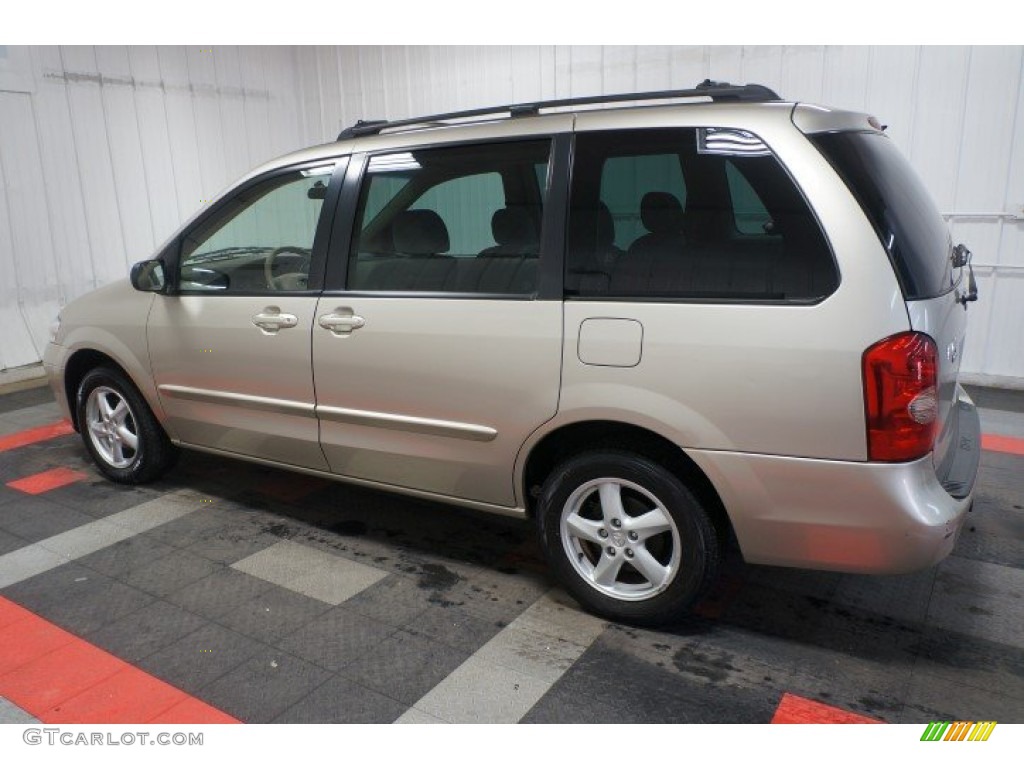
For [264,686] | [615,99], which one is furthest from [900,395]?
[264,686]

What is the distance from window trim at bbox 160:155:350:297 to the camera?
3078 mm

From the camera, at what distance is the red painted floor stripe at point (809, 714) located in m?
2.15

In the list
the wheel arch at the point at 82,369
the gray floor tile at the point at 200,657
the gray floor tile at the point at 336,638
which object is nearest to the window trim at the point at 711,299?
the gray floor tile at the point at 336,638

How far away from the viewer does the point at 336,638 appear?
8.60ft

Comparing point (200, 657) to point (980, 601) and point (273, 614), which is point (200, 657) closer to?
point (273, 614)

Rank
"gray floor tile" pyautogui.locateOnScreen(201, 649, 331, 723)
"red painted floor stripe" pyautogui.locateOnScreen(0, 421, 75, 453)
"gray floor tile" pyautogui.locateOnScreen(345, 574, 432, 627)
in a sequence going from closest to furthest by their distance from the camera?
1. "gray floor tile" pyautogui.locateOnScreen(201, 649, 331, 723)
2. "gray floor tile" pyautogui.locateOnScreen(345, 574, 432, 627)
3. "red painted floor stripe" pyautogui.locateOnScreen(0, 421, 75, 453)

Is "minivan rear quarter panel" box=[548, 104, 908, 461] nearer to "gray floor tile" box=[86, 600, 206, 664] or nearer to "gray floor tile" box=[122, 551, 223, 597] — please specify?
"gray floor tile" box=[86, 600, 206, 664]

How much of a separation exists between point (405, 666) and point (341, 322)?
1275 millimetres

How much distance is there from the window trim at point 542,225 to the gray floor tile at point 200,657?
1295 millimetres

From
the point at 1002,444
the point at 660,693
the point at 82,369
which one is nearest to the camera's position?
the point at 660,693

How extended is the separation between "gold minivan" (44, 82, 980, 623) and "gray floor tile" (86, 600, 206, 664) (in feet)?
2.62

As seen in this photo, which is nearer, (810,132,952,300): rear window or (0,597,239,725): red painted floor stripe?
(810,132,952,300): rear window

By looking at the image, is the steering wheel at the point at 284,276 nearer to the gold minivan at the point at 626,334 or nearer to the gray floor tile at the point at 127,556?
the gold minivan at the point at 626,334

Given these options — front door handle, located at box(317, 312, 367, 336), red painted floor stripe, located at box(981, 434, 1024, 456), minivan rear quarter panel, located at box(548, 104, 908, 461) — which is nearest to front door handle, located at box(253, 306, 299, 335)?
front door handle, located at box(317, 312, 367, 336)
